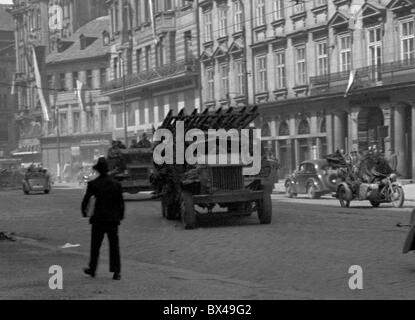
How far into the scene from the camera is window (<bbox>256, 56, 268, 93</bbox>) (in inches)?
1801

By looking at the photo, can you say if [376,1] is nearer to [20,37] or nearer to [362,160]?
[362,160]

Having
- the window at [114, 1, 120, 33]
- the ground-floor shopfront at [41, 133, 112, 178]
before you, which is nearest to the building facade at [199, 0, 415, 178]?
the window at [114, 1, 120, 33]

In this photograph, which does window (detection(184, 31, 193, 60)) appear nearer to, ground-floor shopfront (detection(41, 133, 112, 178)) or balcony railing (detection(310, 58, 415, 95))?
balcony railing (detection(310, 58, 415, 95))

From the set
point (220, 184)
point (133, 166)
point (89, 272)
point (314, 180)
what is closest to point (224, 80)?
point (133, 166)

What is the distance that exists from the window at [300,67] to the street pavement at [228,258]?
22.1 m

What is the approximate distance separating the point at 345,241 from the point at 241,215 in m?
4.72

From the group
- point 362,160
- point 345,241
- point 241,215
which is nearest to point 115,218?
point 345,241

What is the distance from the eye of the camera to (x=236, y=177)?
17.1 m

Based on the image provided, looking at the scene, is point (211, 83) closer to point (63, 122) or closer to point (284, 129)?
point (284, 129)

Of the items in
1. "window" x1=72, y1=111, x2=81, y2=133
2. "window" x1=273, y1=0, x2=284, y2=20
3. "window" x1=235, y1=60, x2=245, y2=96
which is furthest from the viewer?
"window" x1=72, y1=111, x2=81, y2=133

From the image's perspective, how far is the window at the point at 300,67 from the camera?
138ft

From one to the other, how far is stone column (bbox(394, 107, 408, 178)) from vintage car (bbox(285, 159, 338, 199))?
23.0 ft

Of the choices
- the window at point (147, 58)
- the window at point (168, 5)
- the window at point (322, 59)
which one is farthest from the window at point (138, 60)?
the window at point (322, 59)

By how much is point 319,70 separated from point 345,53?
2.31 meters
